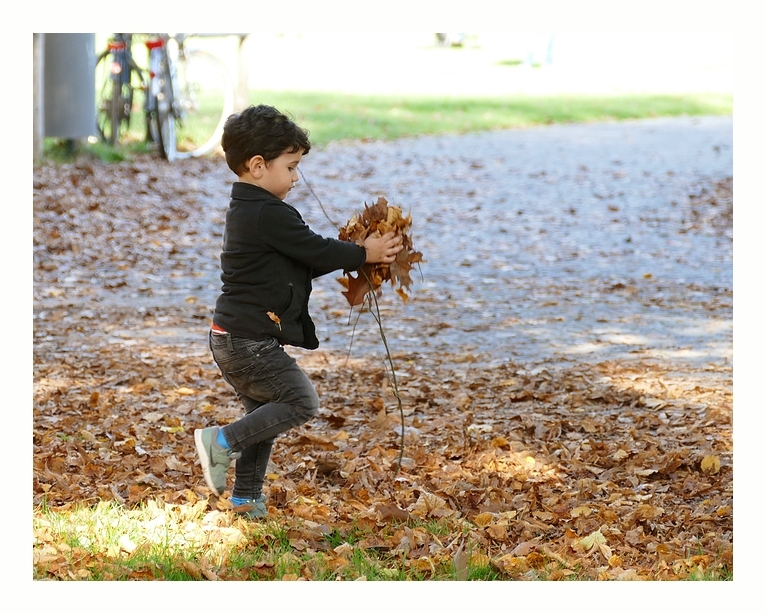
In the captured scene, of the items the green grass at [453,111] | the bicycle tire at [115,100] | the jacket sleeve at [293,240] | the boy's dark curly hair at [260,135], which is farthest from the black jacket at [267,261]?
the green grass at [453,111]

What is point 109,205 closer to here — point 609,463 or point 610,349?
point 610,349

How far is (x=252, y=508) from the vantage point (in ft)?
13.1

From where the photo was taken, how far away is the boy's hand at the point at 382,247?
12.7 ft

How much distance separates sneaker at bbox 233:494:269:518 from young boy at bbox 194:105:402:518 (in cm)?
19

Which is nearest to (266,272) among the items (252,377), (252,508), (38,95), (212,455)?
(252,377)

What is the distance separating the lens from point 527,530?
3863 millimetres

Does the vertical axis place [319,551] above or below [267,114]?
below

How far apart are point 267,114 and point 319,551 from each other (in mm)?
1574

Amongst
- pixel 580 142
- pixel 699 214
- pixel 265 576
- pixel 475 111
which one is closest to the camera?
pixel 265 576

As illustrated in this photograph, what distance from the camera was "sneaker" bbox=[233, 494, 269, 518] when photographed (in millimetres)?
3988

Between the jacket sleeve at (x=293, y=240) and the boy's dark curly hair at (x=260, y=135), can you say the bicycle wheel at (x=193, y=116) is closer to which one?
the boy's dark curly hair at (x=260, y=135)

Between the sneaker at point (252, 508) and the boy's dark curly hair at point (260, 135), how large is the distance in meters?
1.29

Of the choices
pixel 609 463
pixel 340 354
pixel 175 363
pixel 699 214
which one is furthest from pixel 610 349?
pixel 699 214

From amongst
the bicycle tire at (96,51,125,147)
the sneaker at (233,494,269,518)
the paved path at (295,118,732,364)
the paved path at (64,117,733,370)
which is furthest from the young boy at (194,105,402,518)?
the bicycle tire at (96,51,125,147)
